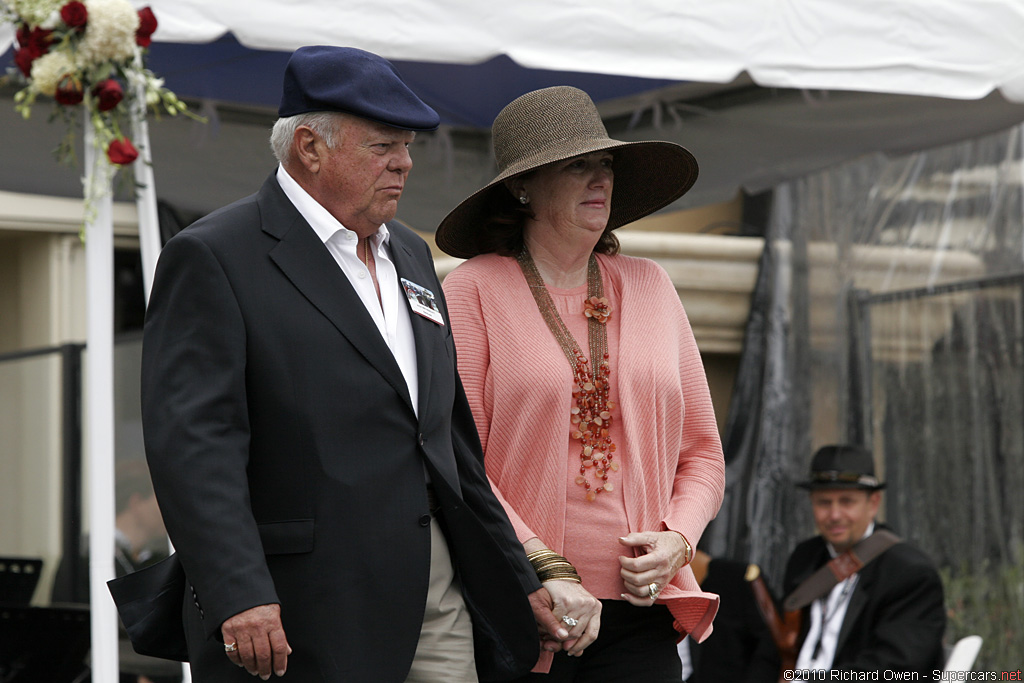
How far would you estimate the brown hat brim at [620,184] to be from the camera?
2303 mm

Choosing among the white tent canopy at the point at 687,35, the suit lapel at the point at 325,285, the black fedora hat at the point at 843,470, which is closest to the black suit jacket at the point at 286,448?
the suit lapel at the point at 325,285

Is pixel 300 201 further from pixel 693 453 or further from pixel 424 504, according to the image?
pixel 693 453

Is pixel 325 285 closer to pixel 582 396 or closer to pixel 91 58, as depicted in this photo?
pixel 582 396

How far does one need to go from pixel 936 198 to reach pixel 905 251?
26cm

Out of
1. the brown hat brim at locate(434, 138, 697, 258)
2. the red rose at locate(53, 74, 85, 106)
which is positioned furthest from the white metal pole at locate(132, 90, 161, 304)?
the brown hat brim at locate(434, 138, 697, 258)

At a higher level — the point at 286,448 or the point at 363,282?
the point at 363,282

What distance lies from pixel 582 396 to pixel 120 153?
1452 millimetres

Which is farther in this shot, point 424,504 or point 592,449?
point 592,449

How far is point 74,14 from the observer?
2.86 metres

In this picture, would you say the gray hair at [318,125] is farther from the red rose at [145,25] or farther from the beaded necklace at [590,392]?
the red rose at [145,25]

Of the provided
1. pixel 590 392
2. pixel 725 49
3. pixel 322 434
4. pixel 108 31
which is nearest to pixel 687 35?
pixel 725 49

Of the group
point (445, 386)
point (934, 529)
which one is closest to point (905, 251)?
point (934, 529)

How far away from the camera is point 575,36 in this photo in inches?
121

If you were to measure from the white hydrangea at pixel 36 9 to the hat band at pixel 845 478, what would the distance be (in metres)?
3.24
